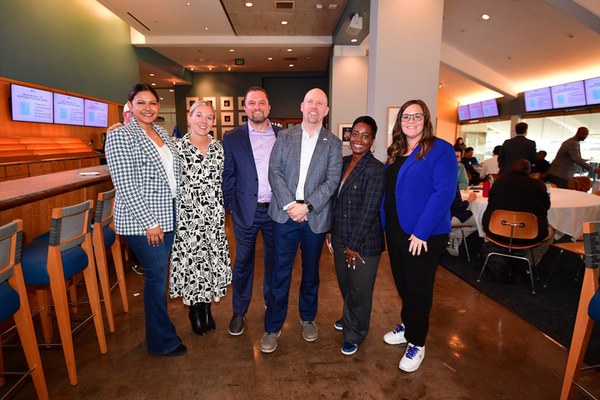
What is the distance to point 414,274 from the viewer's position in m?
2.21

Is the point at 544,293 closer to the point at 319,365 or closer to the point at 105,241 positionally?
the point at 319,365

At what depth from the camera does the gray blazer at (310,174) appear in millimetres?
2312

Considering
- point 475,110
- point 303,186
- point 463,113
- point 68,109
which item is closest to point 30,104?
point 68,109

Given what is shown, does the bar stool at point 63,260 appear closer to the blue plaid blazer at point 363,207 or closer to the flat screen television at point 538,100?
the blue plaid blazer at point 363,207

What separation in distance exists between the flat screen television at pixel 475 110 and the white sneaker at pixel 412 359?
11478 millimetres

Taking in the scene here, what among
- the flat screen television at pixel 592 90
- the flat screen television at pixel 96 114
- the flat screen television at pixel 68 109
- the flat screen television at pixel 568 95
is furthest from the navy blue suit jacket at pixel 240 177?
the flat screen television at pixel 568 95

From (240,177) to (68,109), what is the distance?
22.7 ft

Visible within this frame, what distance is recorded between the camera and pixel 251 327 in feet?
9.33

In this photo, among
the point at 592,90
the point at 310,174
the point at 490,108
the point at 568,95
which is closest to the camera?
the point at 310,174

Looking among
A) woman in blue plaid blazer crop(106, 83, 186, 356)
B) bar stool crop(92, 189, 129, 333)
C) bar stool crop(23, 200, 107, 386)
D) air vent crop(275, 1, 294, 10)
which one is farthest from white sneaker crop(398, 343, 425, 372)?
air vent crop(275, 1, 294, 10)

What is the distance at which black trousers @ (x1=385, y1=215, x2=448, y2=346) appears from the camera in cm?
218

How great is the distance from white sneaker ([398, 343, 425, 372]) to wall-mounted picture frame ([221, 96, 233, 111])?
13.0 metres

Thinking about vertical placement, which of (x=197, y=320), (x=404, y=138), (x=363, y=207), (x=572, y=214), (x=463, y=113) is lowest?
(x=197, y=320)

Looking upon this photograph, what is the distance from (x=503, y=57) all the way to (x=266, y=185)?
9079 millimetres
